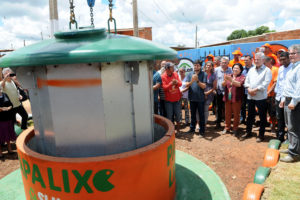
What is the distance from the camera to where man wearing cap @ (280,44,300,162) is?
12.6 feet

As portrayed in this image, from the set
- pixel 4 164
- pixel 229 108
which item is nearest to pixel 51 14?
pixel 4 164

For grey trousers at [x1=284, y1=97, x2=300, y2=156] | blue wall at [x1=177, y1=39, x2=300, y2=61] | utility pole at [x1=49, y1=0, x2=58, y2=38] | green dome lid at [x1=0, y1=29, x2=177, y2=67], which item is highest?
utility pole at [x1=49, y1=0, x2=58, y2=38]

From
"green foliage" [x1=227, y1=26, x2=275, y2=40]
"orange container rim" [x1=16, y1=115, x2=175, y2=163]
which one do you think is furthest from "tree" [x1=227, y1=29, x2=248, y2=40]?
"orange container rim" [x1=16, y1=115, x2=175, y2=163]

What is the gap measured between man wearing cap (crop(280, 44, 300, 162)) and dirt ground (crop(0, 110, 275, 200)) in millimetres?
648

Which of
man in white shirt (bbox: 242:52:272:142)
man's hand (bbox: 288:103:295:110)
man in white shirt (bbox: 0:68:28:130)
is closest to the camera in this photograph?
man's hand (bbox: 288:103:295:110)

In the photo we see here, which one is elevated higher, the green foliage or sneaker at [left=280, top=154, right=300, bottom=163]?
the green foliage

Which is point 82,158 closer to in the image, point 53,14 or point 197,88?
point 197,88

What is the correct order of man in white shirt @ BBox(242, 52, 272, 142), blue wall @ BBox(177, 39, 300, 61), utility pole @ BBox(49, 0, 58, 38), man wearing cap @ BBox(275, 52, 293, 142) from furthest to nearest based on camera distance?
utility pole @ BBox(49, 0, 58, 38), blue wall @ BBox(177, 39, 300, 61), man in white shirt @ BBox(242, 52, 272, 142), man wearing cap @ BBox(275, 52, 293, 142)

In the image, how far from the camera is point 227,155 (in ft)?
15.9

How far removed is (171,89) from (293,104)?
282 centimetres

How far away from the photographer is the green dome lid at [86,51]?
1.83 metres

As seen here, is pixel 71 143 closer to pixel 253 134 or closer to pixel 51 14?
pixel 253 134

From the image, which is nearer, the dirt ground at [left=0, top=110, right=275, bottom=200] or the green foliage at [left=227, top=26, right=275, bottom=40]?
the dirt ground at [left=0, top=110, right=275, bottom=200]

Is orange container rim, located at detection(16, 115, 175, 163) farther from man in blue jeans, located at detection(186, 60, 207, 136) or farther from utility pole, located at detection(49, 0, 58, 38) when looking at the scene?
utility pole, located at detection(49, 0, 58, 38)
